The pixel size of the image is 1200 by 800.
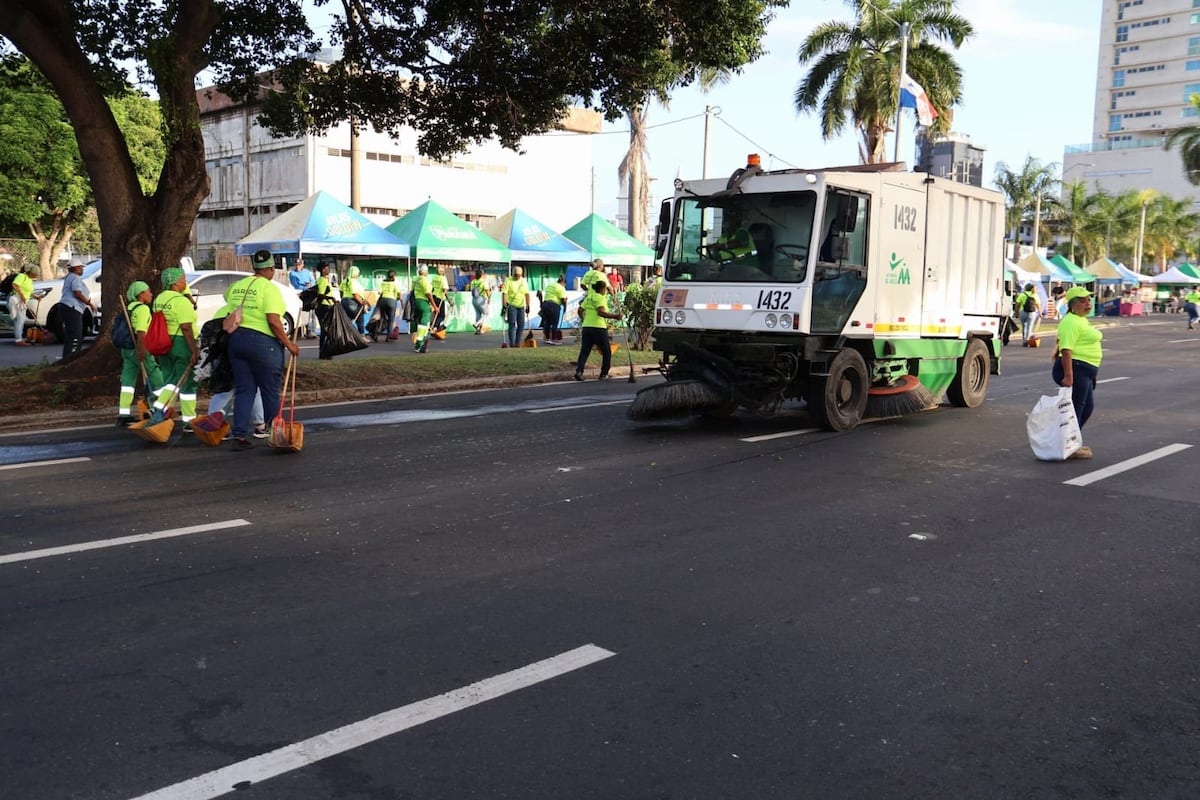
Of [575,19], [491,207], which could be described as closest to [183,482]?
[575,19]

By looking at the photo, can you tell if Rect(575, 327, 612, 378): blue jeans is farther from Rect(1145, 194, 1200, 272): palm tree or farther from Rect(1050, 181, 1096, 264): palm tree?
Rect(1145, 194, 1200, 272): palm tree

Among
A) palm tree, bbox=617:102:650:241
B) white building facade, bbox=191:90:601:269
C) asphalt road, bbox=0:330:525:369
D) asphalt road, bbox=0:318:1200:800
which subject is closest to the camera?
asphalt road, bbox=0:318:1200:800

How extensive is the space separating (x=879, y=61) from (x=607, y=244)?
10.4 meters

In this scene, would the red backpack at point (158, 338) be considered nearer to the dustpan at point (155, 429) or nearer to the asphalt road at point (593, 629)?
the dustpan at point (155, 429)

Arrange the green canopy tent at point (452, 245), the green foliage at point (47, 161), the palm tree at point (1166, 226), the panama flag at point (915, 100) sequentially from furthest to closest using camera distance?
the palm tree at point (1166, 226) → the green foliage at point (47, 161) → the green canopy tent at point (452, 245) → the panama flag at point (915, 100)

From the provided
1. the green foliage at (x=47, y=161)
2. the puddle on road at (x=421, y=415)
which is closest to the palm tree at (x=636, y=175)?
the green foliage at (x=47, y=161)

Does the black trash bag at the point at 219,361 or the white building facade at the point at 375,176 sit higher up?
the white building facade at the point at 375,176

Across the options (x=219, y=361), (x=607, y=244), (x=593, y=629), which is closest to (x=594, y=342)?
(x=219, y=361)

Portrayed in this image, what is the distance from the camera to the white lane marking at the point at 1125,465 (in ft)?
28.1

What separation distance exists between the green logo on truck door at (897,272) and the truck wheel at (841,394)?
0.94 metres

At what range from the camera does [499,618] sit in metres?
4.84

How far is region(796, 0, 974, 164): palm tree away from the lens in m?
31.6

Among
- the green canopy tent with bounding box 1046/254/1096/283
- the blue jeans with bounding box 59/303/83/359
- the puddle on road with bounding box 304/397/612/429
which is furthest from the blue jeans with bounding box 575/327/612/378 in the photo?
the green canopy tent with bounding box 1046/254/1096/283

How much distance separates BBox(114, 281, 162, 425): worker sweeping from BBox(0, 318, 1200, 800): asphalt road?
1762 millimetres
